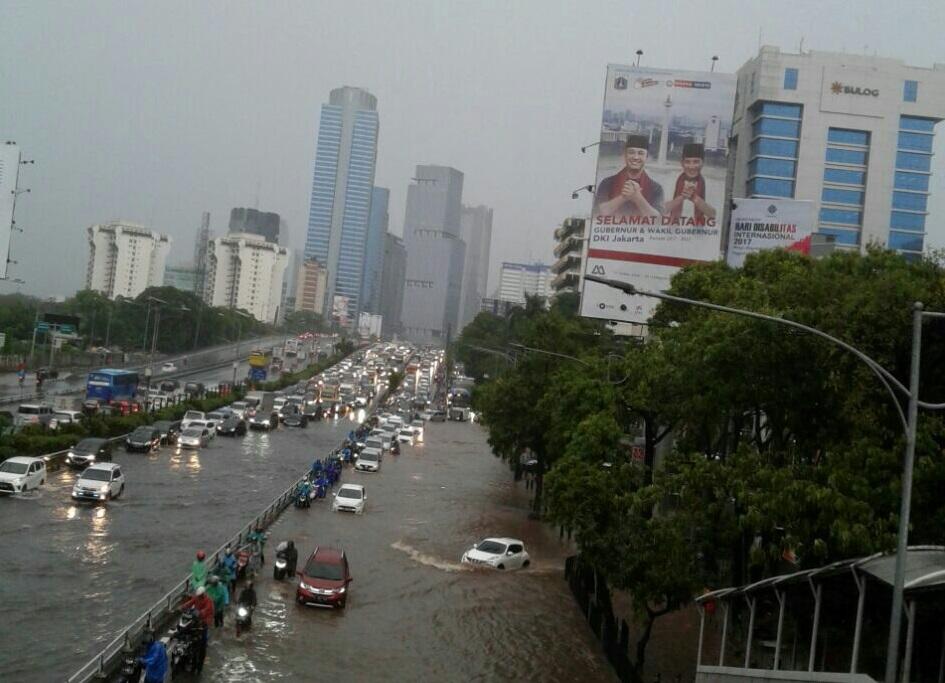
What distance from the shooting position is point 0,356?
7169 centimetres

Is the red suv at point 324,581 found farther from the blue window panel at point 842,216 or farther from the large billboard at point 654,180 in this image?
the blue window panel at point 842,216

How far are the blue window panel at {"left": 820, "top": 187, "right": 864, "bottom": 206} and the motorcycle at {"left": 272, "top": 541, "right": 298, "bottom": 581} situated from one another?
192 ft

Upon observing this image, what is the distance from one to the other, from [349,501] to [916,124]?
56421mm

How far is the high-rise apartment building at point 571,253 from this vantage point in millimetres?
76062

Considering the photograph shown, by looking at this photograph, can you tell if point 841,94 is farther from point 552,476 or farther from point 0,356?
point 0,356

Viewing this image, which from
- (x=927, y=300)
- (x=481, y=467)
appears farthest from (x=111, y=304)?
(x=927, y=300)

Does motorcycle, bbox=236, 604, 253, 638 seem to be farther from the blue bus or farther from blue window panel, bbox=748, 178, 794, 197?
blue window panel, bbox=748, 178, 794, 197

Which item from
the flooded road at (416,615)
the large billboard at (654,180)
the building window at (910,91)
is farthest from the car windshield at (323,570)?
the building window at (910,91)

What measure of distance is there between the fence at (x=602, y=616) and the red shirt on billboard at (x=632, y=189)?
47.4 feet

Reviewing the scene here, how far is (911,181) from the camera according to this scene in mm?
70812

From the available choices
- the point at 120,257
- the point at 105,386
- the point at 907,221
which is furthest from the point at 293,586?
the point at 120,257

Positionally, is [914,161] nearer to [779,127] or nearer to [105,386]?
[779,127]

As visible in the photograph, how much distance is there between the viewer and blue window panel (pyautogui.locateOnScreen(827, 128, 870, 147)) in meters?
68.8

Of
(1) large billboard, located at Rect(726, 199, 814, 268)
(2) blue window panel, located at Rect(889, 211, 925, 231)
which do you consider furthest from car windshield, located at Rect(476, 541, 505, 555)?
(2) blue window panel, located at Rect(889, 211, 925, 231)
